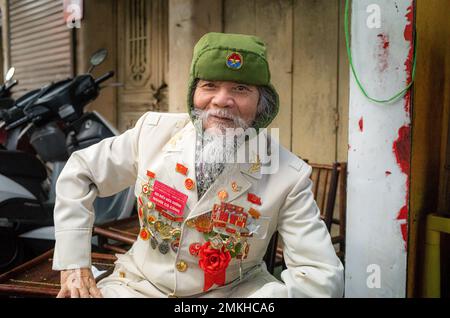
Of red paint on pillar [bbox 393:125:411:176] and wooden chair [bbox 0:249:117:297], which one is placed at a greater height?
red paint on pillar [bbox 393:125:411:176]

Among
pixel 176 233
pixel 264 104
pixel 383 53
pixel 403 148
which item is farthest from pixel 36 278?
pixel 383 53

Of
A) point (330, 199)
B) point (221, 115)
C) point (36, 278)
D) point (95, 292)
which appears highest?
point (221, 115)

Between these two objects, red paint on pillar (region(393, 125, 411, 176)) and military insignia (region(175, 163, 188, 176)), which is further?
red paint on pillar (region(393, 125, 411, 176))

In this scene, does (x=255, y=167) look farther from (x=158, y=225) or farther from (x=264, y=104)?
(x=158, y=225)

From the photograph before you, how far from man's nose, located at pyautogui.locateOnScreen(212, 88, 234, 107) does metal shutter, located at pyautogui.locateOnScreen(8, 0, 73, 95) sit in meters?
4.42

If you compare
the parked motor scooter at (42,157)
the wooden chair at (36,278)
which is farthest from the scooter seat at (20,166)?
the wooden chair at (36,278)

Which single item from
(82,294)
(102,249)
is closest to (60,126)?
(102,249)

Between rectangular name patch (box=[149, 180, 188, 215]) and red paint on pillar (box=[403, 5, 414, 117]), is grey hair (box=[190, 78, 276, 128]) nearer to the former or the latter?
rectangular name patch (box=[149, 180, 188, 215])

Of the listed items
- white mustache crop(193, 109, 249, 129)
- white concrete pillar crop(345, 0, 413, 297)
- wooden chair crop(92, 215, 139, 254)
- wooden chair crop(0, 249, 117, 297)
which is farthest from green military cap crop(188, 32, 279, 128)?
wooden chair crop(92, 215, 139, 254)

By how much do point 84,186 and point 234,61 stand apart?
70cm

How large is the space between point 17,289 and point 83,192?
648 millimetres

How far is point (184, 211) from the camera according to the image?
1437mm

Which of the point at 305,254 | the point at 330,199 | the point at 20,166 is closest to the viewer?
the point at 305,254

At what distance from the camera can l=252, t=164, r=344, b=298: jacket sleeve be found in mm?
1223
